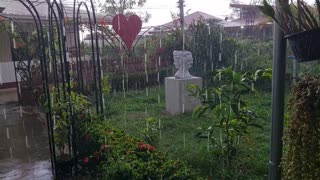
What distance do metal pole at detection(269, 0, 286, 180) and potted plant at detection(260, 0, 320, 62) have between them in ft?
0.79

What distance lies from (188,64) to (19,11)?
6814mm

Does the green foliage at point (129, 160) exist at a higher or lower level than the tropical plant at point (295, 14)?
lower

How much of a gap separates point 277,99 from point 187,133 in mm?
3355

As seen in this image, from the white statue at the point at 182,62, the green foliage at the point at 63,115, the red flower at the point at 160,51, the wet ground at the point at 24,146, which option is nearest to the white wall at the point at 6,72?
the wet ground at the point at 24,146

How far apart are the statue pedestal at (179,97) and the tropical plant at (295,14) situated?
198 inches

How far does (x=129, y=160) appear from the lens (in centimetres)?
268

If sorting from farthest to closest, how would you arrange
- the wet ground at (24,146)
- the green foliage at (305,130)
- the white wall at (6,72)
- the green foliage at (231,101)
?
the white wall at (6,72)
the wet ground at (24,146)
the green foliage at (231,101)
the green foliage at (305,130)

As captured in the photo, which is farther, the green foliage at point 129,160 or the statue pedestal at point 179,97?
the statue pedestal at point 179,97

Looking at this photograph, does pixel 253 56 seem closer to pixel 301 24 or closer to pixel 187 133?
pixel 187 133

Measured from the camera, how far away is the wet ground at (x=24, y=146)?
3890mm

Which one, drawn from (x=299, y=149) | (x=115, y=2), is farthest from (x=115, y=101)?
(x=115, y=2)

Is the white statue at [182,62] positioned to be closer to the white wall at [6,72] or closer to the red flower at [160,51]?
the red flower at [160,51]

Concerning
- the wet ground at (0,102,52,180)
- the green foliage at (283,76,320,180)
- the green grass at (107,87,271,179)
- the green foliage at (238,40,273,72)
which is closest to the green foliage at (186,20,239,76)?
the green foliage at (238,40,273,72)

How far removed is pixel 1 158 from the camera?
449 cm
